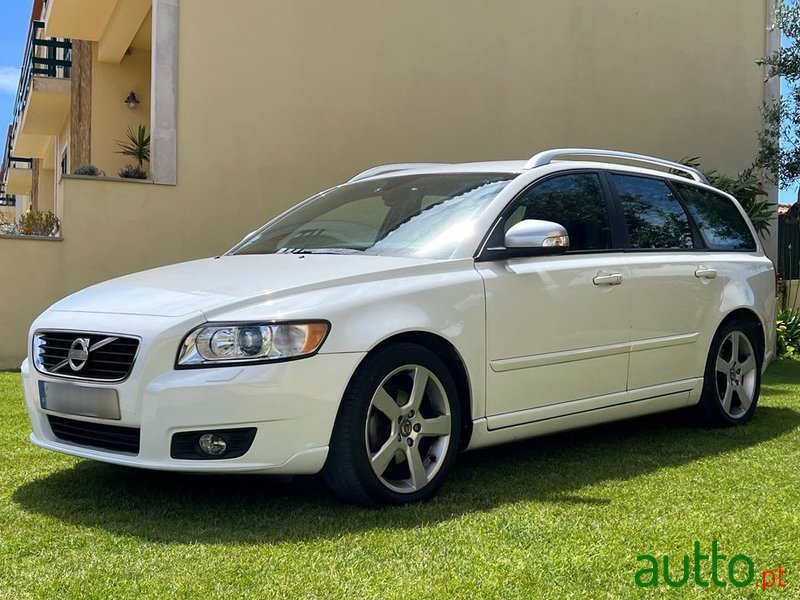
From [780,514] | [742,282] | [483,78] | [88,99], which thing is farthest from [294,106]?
[780,514]

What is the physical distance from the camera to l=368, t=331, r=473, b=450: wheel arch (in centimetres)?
405

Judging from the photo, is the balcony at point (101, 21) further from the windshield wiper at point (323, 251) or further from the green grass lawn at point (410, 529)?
the green grass lawn at point (410, 529)

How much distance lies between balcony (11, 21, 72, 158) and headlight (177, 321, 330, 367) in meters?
13.3

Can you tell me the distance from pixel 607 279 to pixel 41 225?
700 centimetres

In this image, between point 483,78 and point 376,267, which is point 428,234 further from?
point 483,78

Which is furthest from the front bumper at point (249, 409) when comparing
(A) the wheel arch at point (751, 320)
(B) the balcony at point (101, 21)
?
(B) the balcony at point (101, 21)

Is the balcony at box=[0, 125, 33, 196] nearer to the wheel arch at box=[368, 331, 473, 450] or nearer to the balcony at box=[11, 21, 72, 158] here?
the balcony at box=[11, 21, 72, 158]

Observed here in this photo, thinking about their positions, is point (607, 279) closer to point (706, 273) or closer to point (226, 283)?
point (706, 273)

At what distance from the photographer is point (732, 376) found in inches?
238

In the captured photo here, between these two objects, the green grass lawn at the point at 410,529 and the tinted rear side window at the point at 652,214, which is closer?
the green grass lawn at the point at 410,529

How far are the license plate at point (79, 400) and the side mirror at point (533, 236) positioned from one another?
1966 mm

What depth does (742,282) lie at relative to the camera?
6.00 m

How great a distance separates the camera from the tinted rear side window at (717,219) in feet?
19.5

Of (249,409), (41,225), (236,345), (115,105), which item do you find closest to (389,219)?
(236,345)
